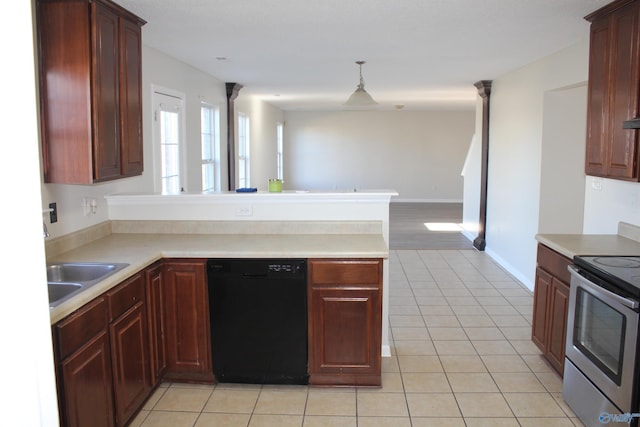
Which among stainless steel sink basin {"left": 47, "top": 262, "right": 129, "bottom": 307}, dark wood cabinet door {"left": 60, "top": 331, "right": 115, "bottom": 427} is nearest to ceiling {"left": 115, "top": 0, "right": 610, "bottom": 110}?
stainless steel sink basin {"left": 47, "top": 262, "right": 129, "bottom": 307}

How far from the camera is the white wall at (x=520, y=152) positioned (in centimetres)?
484

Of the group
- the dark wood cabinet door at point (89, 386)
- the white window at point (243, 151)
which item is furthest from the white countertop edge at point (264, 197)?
the white window at point (243, 151)

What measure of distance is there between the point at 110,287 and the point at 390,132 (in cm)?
1093

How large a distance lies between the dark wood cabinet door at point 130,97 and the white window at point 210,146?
282cm

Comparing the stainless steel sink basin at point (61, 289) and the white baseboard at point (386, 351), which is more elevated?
the stainless steel sink basin at point (61, 289)

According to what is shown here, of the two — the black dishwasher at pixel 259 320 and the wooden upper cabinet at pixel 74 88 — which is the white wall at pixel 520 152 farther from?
the wooden upper cabinet at pixel 74 88

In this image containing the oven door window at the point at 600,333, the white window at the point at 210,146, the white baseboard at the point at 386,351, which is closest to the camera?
the oven door window at the point at 600,333

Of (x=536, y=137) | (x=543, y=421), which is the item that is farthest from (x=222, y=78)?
(x=543, y=421)

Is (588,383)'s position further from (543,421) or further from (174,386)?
(174,386)

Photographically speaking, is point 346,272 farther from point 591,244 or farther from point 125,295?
point 591,244

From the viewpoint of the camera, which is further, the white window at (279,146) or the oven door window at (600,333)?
the white window at (279,146)

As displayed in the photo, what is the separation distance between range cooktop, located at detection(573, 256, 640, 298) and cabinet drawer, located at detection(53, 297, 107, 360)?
2342mm

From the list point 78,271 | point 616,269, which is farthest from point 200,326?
point 616,269

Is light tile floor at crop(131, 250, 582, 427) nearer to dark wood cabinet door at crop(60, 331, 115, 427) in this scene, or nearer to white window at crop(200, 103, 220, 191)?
dark wood cabinet door at crop(60, 331, 115, 427)
